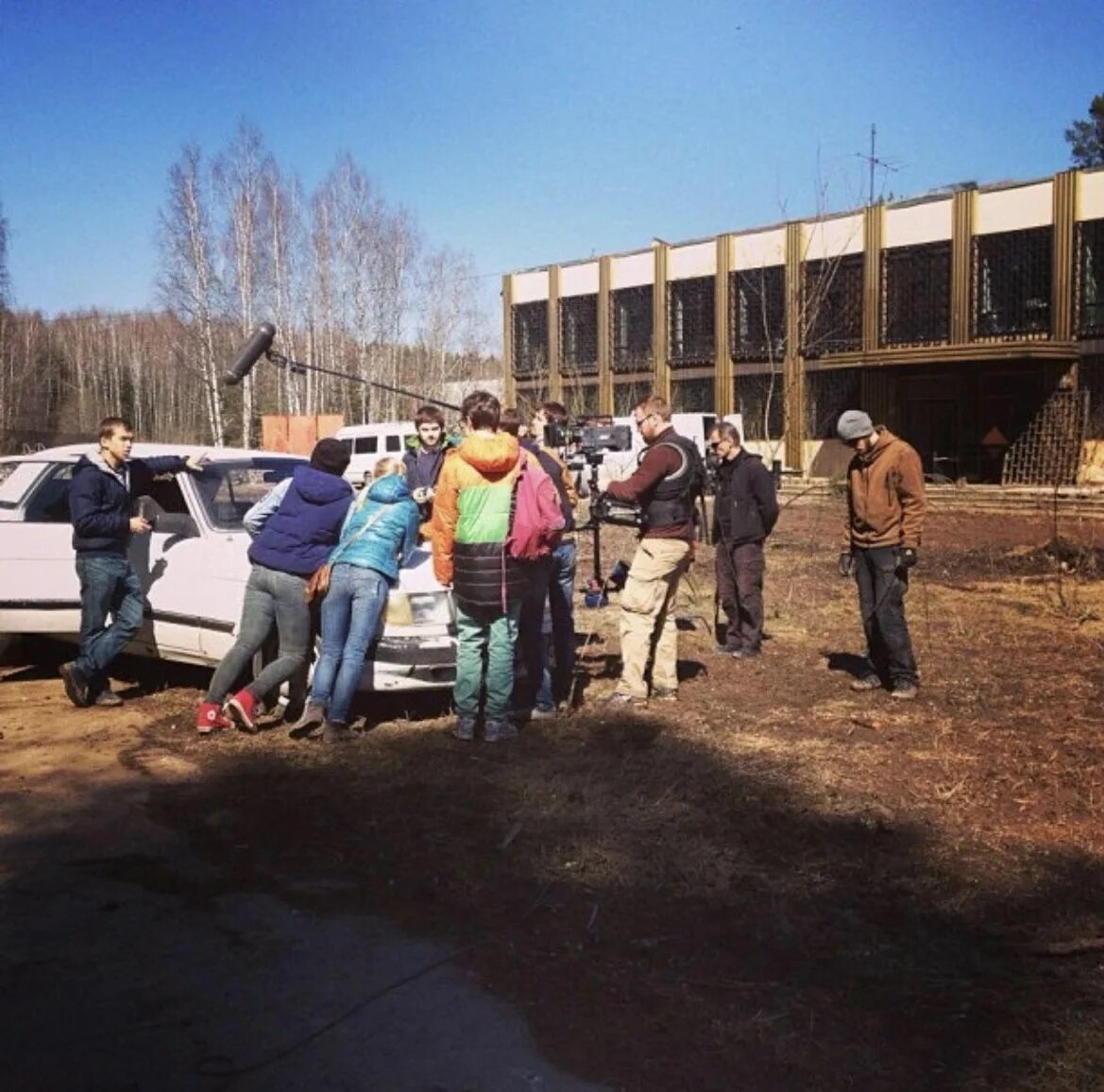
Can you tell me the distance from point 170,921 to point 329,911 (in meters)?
0.56

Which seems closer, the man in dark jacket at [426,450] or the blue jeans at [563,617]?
the blue jeans at [563,617]

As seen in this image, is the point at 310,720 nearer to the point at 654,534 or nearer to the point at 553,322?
the point at 654,534

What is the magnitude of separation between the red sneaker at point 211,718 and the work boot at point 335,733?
0.65 meters

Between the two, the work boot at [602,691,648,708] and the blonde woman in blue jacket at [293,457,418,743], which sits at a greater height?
the blonde woman in blue jacket at [293,457,418,743]

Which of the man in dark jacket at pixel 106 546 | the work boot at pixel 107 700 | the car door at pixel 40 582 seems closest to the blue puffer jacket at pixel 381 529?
the man in dark jacket at pixel 106 546

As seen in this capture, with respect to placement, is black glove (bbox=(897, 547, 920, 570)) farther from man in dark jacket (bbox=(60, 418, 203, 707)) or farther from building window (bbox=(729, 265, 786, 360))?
building window (bbox=(729, 265, 786, 360))

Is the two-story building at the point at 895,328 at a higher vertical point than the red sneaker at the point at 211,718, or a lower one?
higher

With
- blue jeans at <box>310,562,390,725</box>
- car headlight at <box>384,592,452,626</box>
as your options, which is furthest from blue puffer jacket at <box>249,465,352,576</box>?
car headlight at <box>384,592,452,626</box>

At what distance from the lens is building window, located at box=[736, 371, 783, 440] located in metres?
39.2

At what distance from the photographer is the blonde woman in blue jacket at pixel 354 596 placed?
248 inches

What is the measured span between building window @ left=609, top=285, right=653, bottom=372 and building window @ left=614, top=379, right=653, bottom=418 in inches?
20.1

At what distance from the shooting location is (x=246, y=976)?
144 inches

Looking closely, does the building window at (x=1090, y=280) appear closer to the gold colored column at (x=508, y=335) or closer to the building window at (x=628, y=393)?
the building window at (x=628, y=393)

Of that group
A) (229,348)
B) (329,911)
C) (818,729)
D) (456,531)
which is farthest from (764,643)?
(229,348)
